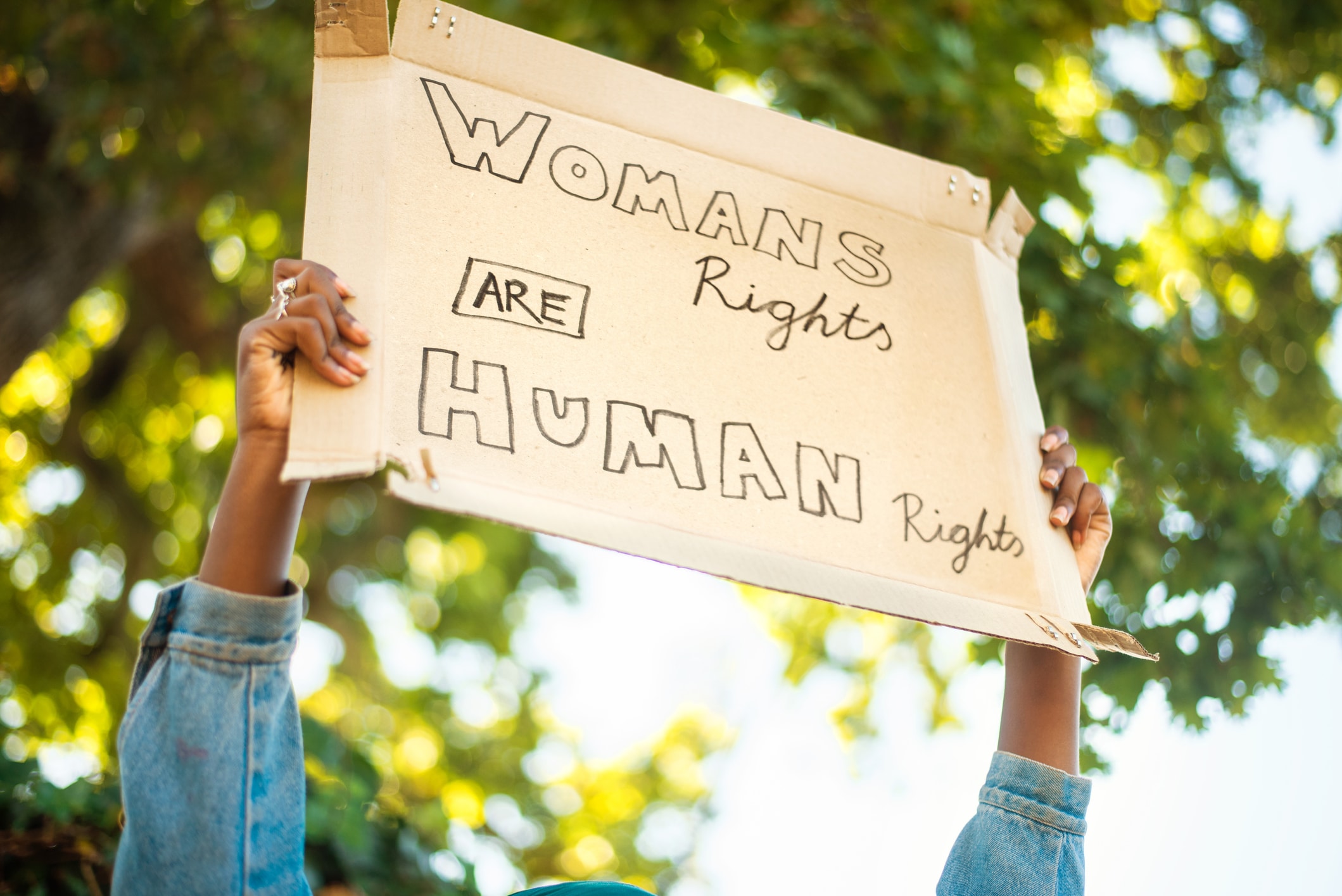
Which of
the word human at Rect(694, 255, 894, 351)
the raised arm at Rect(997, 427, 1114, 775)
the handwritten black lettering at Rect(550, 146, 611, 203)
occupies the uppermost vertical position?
the handwritten black lettering at Rect(550, 146, 611, 203)

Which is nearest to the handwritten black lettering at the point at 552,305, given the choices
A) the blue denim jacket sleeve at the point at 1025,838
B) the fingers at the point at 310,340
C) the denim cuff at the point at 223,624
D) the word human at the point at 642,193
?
the word human at the point at 642,193

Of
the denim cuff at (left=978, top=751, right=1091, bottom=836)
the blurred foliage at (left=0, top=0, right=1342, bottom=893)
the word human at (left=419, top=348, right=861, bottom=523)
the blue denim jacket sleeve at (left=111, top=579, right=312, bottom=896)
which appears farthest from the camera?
the blurred foliage at (left=0, top=0, right=1342, bottom=893)

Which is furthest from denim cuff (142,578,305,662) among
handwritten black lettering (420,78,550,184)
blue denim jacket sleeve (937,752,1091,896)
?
blue denim jacket sleeve (937,752,1091,896)

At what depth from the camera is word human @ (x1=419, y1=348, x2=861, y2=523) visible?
0.92 meters

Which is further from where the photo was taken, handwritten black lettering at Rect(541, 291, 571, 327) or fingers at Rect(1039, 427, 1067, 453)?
fingers at Rect(1039, 427, 1067, 453)

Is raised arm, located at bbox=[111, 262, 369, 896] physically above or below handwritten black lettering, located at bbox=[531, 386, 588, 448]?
below

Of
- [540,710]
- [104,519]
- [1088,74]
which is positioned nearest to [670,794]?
[540,710]

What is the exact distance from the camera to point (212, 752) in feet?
2.65

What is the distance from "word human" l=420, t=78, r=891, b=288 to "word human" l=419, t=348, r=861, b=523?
0.86 ft

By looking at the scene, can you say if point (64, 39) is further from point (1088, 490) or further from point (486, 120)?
point (1088, 490)

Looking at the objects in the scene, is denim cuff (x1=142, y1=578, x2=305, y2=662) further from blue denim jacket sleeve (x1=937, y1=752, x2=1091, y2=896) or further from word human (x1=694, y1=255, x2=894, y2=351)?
blue denim jacket sleeve (x1=937, y1=752, x2=1091, y2=896)

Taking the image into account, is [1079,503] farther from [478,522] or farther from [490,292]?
[478,522]

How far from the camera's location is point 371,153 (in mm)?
1003

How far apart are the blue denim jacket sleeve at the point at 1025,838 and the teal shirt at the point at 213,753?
0.77m
